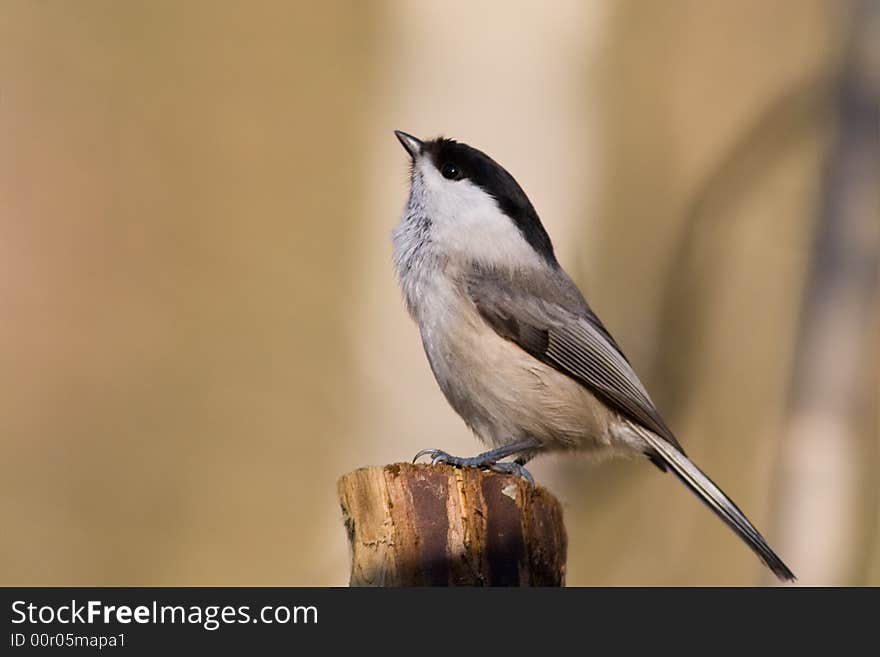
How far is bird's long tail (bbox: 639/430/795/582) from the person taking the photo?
3.00 metres

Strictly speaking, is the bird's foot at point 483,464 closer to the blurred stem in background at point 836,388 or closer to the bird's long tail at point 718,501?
the bird's long tail at point 718,501

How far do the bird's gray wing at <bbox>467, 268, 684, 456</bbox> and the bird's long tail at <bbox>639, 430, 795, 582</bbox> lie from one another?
0.13 ft

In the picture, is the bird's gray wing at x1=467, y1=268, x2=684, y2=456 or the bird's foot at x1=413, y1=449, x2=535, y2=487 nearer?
the bird's foot at x1=413, y1=449, x2=535, y2=487

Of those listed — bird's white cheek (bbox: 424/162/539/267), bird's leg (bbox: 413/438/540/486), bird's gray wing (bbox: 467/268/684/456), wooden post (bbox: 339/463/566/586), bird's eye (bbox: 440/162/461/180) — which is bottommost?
wooden post (bbox: 339/463/566/586)

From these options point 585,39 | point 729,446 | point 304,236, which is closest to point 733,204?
point 585,39

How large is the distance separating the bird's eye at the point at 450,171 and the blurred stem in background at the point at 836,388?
1278 millimetres

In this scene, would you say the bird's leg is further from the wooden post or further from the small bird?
the wooden post

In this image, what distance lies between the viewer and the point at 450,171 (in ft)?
11.9

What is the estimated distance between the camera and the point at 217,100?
6.62m

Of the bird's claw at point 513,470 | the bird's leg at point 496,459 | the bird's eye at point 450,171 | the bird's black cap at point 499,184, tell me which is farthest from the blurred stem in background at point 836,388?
the bird's eye at point 450,171

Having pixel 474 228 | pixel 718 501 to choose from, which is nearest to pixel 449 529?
pixel 718 501

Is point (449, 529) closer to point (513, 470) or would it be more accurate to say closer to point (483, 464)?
point (513, 470)

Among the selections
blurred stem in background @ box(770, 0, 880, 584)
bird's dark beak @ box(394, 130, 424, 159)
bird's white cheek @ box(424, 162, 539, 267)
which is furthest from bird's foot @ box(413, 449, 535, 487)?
bird's dark beak @ box(394, 130, 424, 159)

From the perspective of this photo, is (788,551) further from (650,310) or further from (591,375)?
(650,310)
